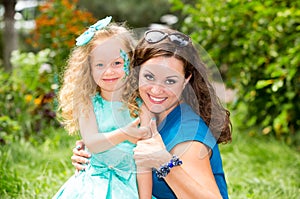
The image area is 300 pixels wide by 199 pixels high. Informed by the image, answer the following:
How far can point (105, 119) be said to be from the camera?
224cm

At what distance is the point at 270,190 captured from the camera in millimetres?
3719

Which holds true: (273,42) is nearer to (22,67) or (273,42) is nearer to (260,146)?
(260,146)

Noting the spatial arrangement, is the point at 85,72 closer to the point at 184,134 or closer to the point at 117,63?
the point at 117,63

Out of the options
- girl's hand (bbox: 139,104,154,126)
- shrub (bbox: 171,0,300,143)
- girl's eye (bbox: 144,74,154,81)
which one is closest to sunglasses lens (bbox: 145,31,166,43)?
girl's eye (bbox: 144,74,154,81)

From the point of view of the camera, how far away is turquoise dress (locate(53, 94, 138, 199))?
2.16 metres

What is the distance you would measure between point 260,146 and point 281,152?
27 cm

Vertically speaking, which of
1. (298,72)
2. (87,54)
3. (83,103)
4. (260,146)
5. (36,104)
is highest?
(87,54)

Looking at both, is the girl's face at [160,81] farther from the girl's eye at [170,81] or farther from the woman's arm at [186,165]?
the woman's arm at [186,165]

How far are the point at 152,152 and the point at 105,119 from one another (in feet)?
1.15

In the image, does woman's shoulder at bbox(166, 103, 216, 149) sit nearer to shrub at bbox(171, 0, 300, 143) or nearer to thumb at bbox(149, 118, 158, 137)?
thumb at bbox(149, 118, 158, 137)

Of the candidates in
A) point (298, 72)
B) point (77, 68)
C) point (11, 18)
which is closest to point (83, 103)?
point (77, 68)

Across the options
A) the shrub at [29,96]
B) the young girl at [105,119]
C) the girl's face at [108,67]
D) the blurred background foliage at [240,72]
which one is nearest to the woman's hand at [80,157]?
the young girl at [105,119]

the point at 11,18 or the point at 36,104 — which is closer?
the point at 36,104

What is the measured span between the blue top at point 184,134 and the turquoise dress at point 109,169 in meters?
0.12
